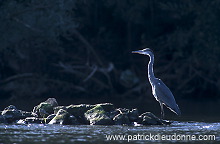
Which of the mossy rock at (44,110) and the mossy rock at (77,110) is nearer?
the mossy rock at (77,110)

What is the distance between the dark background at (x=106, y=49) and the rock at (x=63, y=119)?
30.8 ft

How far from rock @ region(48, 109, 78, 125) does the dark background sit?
30.8 feet

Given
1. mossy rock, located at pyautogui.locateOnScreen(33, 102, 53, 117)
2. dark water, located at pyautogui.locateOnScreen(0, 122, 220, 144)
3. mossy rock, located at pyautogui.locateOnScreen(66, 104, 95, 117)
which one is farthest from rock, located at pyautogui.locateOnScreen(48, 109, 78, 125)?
mossy rock, located at pyautogui.locateOnScreen(33, 102, 53, 117)

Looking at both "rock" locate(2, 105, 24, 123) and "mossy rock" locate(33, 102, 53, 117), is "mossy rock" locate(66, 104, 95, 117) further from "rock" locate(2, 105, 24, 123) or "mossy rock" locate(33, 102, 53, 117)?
"rock" locate(2, 105, 24, 123)

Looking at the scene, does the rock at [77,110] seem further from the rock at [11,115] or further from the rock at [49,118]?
the rock at [11,115]

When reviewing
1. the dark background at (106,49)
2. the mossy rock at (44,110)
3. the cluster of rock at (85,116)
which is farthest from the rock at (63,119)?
the dark background at (106,49)

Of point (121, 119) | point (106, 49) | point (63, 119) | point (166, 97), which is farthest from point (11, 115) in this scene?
point (106, 49)

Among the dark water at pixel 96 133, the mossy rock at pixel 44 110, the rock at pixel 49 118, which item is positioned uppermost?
the mossy rock at pixel 44 110

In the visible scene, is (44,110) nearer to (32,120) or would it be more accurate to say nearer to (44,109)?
(44,109)

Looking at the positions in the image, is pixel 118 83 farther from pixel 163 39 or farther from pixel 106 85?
pixel 163 39

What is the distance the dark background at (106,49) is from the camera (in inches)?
1041

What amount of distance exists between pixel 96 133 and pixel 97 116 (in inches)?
73.5

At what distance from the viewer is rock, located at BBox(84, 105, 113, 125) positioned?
15.9 meters

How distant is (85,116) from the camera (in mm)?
16359
